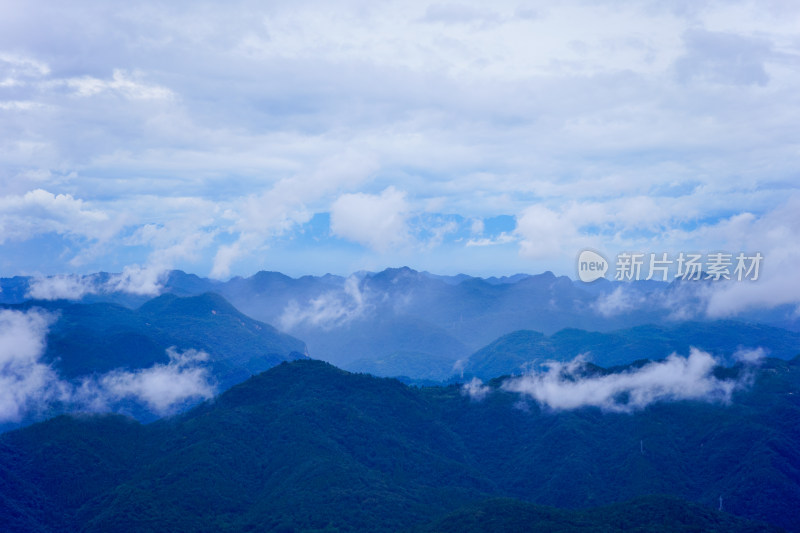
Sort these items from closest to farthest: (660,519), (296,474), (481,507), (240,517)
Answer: (660,519), (481,507), (240,517), (296,474)

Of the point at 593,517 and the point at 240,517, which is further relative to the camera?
the point at 240,517

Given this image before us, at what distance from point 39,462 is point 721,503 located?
18401 cm

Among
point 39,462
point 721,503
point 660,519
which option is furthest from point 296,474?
point 721,503

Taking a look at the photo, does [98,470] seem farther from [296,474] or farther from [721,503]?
[721,503]

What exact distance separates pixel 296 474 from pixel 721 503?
11340 cm

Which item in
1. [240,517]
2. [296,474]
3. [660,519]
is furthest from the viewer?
[296,474]

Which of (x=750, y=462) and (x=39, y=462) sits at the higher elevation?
(x=750, y=462)

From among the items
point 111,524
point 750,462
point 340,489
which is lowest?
point 111,524

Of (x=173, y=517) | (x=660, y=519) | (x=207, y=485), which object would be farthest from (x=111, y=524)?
(x=660, y=519)

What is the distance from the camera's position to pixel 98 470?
635 ft

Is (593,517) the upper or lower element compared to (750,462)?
lower

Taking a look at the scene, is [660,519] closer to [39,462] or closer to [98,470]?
[98,470]

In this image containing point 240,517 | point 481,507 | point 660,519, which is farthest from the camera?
point 240,517

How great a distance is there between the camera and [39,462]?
19200cm
